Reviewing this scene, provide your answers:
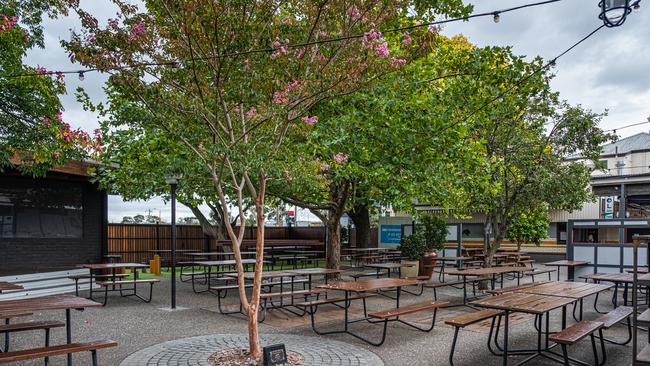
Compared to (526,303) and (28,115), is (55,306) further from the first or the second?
(526,303)

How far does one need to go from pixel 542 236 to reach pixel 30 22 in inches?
866

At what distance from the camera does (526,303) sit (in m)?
6.02

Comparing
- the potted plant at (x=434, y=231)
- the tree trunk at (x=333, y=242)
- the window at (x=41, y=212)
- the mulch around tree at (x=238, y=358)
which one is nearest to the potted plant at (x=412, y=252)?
the potted plant at (x=434, y=231)

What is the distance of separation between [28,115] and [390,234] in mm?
16100

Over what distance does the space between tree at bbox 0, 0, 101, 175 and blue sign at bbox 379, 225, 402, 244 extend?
49.3ft

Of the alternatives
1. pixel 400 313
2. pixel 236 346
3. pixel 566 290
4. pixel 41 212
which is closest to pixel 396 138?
pixel 400 313

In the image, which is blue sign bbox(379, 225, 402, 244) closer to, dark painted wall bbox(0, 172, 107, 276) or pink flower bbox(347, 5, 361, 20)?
dark painted wall bbox(0, 172, 107, 276)

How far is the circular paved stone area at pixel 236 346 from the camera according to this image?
588cm

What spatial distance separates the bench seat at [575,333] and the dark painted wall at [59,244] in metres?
11.3


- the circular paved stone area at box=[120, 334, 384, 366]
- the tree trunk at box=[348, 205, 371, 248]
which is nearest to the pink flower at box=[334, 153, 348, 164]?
the circular paved stone area at box=[120, 334, 384, 366]

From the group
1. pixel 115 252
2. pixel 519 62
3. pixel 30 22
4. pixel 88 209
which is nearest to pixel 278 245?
pixel 115 252

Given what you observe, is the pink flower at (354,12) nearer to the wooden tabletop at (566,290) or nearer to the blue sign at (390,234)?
the wooden tabletop at (566,290)

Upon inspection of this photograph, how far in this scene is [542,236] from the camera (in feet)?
77.6

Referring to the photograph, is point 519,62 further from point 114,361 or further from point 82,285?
point 82,285
